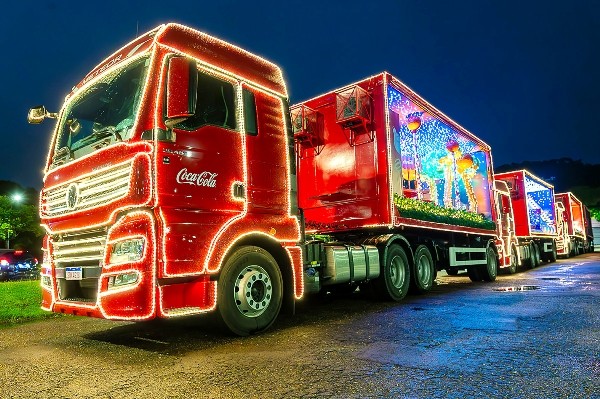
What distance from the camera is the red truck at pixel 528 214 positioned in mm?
17359

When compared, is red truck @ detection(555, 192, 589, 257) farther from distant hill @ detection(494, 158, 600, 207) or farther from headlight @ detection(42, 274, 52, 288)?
distant hill @ detection(494, 158, 600, 207)

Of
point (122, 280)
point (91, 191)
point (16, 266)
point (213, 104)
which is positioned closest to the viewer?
point (122, 280)

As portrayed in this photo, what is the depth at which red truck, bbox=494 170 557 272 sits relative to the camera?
17.4m

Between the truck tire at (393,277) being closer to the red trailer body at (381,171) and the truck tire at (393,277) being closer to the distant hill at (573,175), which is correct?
the red trailer body at (381,171)

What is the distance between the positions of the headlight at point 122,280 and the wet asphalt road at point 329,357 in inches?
26.7

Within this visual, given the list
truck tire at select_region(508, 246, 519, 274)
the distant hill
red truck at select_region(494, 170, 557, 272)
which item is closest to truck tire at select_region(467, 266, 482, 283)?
truck tire at select_region(508, 246, 519, 274)

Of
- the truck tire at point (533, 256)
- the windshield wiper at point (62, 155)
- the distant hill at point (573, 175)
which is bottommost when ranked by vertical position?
the truck tire at point (533, 256)

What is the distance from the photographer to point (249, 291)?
5.04 metres

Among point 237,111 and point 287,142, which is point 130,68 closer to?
point 237,111

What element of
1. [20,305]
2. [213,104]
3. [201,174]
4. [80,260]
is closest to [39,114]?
→ [80,260]

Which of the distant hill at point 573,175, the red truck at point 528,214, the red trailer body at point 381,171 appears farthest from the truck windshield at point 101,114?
the distant hill at point 573,175

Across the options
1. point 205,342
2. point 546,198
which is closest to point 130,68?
point 205,342

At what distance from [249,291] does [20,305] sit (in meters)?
5.31

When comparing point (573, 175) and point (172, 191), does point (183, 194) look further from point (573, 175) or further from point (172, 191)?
point (573, 175)
